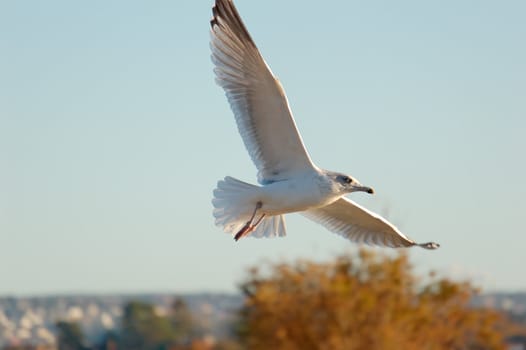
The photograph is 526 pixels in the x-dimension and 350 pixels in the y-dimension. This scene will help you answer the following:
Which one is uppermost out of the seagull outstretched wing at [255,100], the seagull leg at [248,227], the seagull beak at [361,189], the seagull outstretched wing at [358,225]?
the seagull outstretched wing at [255,100]

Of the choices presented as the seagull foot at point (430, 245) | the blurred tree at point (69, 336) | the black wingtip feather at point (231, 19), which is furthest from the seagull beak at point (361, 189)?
the blurred tree at point (69, 336)

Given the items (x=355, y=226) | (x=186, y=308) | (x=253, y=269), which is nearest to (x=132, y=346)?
(x=186, y=308)

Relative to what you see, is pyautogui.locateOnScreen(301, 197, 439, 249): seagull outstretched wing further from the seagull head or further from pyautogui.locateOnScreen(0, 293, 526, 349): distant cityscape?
pyautogui.locateOnScreen(0, 293, 526, 349): distant cityscape

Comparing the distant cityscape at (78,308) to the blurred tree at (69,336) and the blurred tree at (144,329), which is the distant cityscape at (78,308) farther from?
the blurred tree at (144,329)

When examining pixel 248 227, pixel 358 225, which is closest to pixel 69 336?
pixel 358 225

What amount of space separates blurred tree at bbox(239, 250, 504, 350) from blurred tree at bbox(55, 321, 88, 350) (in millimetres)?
62229

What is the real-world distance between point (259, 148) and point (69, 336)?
3098 inches

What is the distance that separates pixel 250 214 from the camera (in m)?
11.7

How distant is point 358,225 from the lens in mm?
13250

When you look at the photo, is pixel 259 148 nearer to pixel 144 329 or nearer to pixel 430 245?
pixel 430 245

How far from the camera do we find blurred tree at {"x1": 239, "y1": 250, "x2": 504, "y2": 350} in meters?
24.0

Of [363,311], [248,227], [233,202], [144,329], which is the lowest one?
[144,329]

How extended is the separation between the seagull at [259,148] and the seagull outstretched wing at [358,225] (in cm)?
115

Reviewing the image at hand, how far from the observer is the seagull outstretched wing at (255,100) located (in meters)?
11.5
